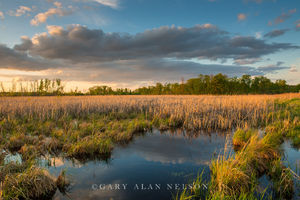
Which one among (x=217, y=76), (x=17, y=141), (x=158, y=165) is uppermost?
A: (x=217, y=76)

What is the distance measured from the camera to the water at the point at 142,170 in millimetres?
4125

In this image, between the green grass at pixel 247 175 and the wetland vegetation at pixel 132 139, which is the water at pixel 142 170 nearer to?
the wetland vegetation at pixel 132 139

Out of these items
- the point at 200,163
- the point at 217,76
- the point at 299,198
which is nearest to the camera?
the point at 299,198

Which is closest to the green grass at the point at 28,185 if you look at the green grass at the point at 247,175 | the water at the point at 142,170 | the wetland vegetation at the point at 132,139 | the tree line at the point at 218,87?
the wetland vegetation at the point at 132,139

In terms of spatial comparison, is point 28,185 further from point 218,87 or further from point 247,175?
point 218,87

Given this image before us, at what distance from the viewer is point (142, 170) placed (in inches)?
212

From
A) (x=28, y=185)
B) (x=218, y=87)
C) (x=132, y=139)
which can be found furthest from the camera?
(x=218, y=87)

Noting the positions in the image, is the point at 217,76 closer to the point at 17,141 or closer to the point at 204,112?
the point at 204,112

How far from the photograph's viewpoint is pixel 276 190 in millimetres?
3975

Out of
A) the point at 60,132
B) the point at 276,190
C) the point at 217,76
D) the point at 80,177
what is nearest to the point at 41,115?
the point at 60,132

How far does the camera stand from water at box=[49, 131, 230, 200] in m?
4.12

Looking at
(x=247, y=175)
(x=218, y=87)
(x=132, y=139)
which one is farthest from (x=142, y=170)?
(x=218, y=87)

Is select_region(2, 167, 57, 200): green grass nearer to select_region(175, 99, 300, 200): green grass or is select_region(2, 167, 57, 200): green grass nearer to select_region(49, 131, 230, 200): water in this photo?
select_region(49, 131, 230, 200): water

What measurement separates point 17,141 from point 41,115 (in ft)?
18.6
